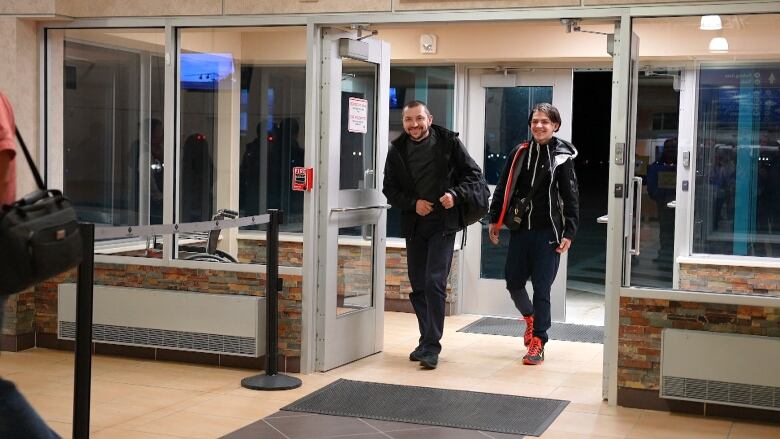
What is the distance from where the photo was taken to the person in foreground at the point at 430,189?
6.84m

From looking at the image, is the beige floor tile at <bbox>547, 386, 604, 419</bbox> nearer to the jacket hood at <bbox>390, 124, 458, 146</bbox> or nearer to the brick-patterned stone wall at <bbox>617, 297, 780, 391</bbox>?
the brick-patterned stone wall at <bbox>617, 297, 780, 391</bbox>

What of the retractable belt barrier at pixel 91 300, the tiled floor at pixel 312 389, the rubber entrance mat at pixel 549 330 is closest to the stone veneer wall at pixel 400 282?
the rubber entrance mat at pixel 549 330

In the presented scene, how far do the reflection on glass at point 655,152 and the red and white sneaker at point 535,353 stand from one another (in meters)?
1.22

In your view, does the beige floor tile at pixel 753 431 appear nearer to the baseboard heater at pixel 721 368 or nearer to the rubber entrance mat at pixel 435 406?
the baseboard heater at pixel 721 368

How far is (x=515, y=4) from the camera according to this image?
6082 mm

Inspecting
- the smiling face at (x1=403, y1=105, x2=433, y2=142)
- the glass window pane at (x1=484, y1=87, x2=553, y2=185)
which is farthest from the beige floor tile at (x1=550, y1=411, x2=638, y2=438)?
the glass window pane at (x1=484, y1=87, x2=553, y2=185)

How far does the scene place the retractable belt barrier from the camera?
14.7 ft

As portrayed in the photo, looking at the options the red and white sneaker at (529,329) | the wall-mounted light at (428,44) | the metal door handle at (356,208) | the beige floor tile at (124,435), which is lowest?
the beige floor tile at (124,435)

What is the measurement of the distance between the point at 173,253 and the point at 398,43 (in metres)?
2.91

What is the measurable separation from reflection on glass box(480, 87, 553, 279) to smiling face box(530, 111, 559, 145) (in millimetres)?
1833

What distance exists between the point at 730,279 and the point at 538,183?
1.52 m

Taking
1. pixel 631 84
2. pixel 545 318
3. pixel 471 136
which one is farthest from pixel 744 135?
pixel 471 136

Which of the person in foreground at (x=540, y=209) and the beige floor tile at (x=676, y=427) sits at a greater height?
the person in foreground at (x=540, y=209)

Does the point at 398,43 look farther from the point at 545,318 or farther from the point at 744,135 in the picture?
the point at 744,135
